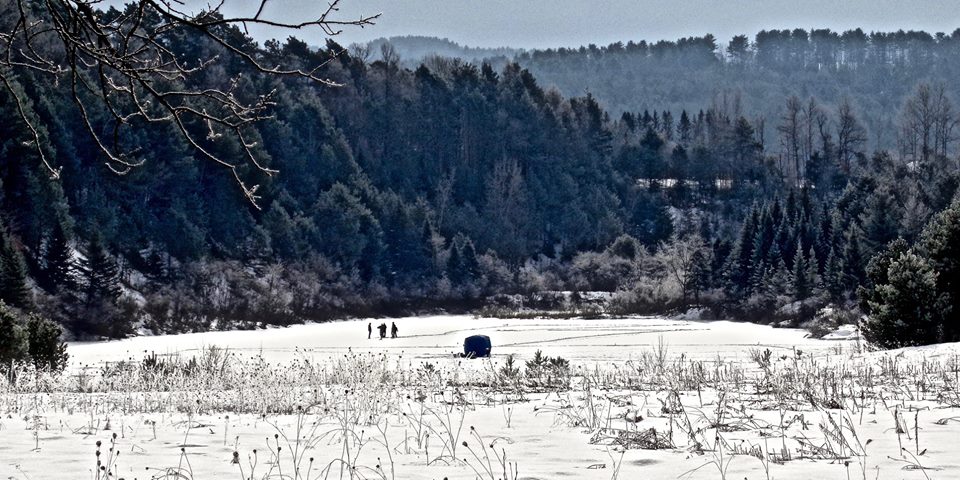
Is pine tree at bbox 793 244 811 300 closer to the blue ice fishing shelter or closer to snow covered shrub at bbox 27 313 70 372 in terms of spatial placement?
the blue ice fishing shelter

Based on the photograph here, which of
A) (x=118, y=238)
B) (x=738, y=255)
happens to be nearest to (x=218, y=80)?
(x=118, y=238)

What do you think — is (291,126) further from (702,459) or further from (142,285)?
(702,459)

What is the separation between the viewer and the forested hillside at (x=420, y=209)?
197ft

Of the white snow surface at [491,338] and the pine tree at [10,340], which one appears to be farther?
the white snow surface at [491,338]

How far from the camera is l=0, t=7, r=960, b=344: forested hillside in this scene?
59938 millimetres

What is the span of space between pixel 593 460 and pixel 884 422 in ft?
11.7

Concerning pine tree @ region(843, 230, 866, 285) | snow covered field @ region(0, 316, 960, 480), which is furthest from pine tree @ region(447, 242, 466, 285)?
snow covered field @ region(0, 316, 960, 480)

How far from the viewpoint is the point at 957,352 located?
722 inches

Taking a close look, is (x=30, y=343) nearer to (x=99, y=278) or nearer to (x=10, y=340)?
(x=10, y=340)

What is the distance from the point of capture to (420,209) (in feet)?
316

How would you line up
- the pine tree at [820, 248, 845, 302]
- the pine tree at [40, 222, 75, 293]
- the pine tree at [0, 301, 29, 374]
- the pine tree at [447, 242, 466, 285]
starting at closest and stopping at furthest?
the pine tree at [0, 301, 29, 374], the pine tree at [40, 222, 75, 293], the pine tree at [820, 248, 845, 302], the pine tree at [447, 242, 466, 285]

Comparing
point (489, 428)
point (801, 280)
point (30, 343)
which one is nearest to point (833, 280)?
point (801, 280)

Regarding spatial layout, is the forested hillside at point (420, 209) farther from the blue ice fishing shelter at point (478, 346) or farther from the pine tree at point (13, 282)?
the blue ice fishing shelter at point (478, 346)

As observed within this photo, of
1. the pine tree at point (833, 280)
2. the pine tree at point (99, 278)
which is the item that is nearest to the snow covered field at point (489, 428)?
the pine tree at point (99, 278)
